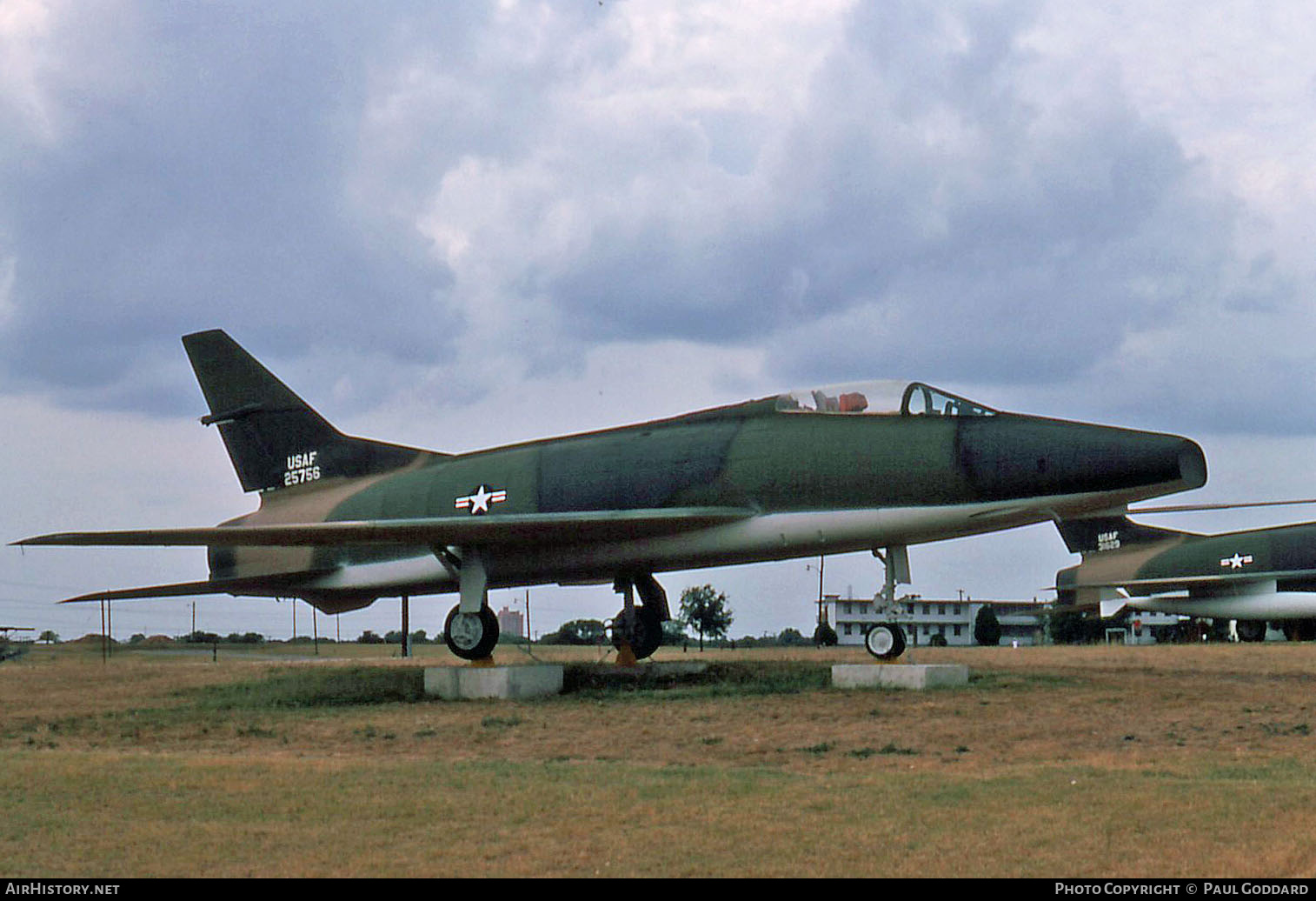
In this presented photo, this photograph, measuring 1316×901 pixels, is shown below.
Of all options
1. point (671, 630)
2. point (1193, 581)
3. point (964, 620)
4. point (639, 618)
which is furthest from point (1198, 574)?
point (964, 620)

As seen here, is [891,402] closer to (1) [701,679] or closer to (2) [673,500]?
(2) [673,500]

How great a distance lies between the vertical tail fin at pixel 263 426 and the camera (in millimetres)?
22719

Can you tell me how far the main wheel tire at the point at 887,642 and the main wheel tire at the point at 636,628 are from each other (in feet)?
16.3

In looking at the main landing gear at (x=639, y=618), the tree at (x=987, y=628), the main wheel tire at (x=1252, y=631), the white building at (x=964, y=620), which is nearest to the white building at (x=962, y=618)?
the white building at (x=964, y=620)

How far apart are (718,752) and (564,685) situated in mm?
7500

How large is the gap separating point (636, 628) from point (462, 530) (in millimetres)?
5094

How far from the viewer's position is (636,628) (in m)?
22.2

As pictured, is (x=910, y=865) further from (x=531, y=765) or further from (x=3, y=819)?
(x=3, y=819)

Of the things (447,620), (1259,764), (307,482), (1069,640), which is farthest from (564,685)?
(1069,640)

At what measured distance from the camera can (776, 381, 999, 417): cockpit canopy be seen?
55.3 feet

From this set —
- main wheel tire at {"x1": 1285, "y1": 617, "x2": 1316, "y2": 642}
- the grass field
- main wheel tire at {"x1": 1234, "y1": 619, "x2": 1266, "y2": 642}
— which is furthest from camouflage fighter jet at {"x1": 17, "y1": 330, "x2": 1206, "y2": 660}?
main wheel tire at {"x1": 1234, "y1": 619, "x2": 1266, "y2": 642}

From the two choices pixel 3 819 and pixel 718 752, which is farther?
pixel 718 752

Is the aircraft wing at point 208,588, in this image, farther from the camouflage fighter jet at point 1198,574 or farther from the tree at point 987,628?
the tree at point 987,628
